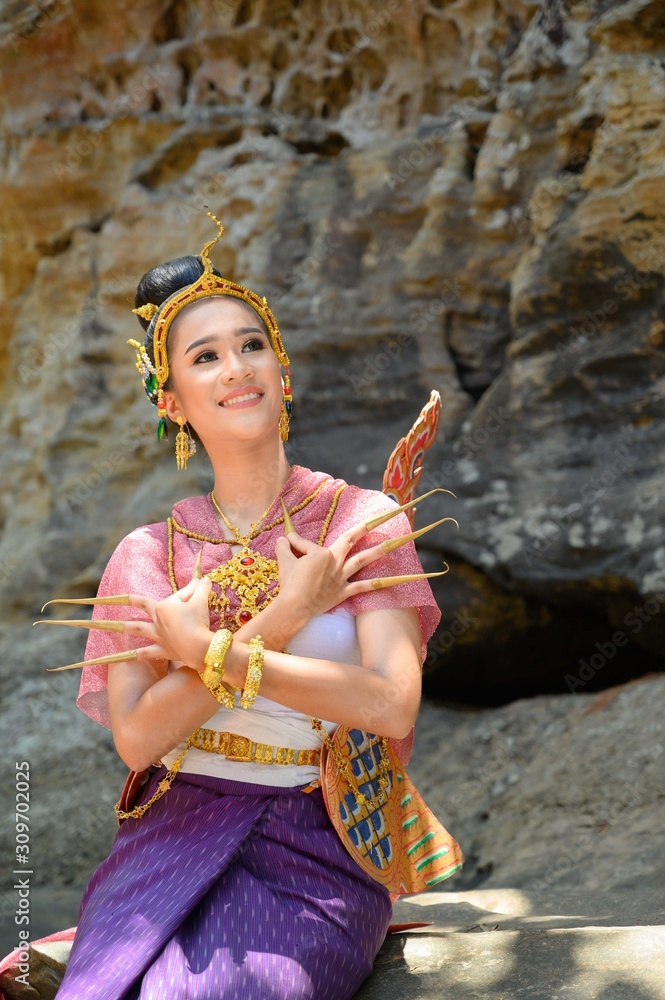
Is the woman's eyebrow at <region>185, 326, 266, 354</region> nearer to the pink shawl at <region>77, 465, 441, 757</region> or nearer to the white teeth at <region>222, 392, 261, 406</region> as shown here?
the white teeth at <region>222, 392, 261, 406</region>

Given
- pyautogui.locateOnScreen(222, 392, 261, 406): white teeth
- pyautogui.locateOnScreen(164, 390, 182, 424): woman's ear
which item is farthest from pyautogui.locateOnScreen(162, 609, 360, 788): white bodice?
pyautogui.locateOnScreen(164, 390, 182, 424): woman's ear

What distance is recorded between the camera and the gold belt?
6.98ft

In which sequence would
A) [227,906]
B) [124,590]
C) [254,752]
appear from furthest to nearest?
[124,590], [254,752], [227,906]

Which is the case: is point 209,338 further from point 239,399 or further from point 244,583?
point 244,583

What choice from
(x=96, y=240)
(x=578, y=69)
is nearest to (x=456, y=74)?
(x=578, y=69)

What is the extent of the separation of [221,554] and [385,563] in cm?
39

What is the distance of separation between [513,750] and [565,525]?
96 centimetres

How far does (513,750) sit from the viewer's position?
4.26 m

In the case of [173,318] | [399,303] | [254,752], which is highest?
[399,303]

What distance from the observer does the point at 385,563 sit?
7.26ft

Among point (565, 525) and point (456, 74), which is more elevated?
point (456, 74)

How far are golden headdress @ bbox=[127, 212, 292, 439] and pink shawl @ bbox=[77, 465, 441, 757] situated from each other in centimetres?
28

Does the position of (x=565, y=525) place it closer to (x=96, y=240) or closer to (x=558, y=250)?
(x=558, y=250)

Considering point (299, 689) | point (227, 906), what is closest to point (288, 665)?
point (299, 689)
